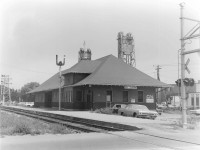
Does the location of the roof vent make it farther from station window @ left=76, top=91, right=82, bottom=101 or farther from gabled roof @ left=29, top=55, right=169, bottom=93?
station window @ left=76, top=91, right=82, bottom=101

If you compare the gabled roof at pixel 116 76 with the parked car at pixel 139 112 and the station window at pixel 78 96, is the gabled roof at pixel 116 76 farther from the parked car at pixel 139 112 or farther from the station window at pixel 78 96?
the parked car at pixel 139 112

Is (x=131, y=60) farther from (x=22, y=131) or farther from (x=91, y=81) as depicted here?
(x=22, y=131)

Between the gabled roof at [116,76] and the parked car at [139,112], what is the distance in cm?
1091

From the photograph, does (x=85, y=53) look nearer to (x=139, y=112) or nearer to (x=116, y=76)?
(x=116, y=76)

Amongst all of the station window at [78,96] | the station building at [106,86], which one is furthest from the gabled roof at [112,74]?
the station window at [78,96]

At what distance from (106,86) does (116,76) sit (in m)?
2.50

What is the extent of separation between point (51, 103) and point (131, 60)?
54.8 ft

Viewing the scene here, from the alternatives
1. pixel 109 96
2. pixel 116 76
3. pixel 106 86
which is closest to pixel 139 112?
pixel 106 86

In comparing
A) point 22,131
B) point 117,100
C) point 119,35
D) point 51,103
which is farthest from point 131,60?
point 22,131

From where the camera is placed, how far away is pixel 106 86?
4334 centimetres

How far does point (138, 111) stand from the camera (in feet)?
95.4

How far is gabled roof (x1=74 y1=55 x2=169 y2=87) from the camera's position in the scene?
42781 mm

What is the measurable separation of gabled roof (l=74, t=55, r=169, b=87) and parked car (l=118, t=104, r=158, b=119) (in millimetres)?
10911

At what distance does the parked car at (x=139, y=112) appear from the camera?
2881 centimetres
